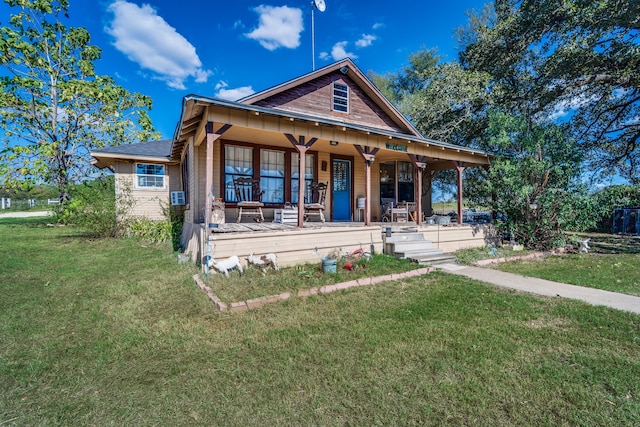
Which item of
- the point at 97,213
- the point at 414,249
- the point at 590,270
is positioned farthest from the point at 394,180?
the point at 97,213

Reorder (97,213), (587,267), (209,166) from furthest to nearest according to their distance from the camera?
(97,213)
(587,267)
(209,166)

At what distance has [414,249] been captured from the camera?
7836mm

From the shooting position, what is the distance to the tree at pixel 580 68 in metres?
10.2

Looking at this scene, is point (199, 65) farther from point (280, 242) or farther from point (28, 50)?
point (280, 242)

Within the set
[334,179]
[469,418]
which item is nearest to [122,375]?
[469,418]

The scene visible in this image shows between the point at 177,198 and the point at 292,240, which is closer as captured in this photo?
the point at 292,240

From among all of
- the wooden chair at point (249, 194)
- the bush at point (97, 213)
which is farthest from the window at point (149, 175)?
the wooden chair at point (249, 194)

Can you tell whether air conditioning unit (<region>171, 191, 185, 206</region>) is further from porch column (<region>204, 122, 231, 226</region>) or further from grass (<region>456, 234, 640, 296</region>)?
grass (<region>456, 234, 640, 296</region>)

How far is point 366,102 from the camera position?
11375 mm

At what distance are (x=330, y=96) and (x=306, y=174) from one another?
2956 millimetres

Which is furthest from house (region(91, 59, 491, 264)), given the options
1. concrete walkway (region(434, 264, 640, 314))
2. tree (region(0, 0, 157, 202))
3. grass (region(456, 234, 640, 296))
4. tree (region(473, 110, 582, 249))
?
tree (region(0, 0, 157, 202))

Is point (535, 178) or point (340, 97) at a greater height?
point (340, 97)

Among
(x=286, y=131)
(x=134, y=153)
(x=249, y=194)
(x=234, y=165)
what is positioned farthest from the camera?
(x=134, y=153)

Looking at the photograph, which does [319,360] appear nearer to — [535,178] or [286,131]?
[286,131]
